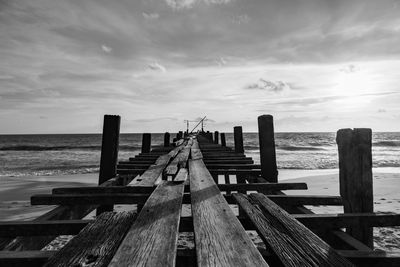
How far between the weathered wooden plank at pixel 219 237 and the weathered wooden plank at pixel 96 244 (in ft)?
1.67

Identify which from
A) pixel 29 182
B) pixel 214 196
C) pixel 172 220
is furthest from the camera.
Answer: pixel 29 182

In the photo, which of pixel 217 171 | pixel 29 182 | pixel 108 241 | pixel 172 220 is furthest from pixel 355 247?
pixel 29 182

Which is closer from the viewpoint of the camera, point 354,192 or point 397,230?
point 354,192

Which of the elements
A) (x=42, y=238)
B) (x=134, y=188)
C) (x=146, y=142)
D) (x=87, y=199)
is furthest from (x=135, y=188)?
(x=146, y=142)

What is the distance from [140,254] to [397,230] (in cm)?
805

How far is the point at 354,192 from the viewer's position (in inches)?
109

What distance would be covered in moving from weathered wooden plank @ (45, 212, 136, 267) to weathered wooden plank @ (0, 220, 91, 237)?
219mm

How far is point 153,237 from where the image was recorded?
1678 mm

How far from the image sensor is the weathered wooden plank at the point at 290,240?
4.76ft

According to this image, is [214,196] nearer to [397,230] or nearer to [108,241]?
[108,241]

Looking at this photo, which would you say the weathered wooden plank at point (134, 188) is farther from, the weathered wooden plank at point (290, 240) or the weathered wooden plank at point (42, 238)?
the weathered wooden plank at point (290, 240)

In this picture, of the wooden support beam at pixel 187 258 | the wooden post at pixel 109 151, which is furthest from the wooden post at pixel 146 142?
the wooden support beam at pixel 187 258

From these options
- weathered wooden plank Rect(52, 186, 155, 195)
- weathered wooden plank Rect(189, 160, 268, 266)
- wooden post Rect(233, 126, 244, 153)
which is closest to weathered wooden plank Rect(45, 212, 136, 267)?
weathered wooden plank Rect(189, 160, 268, 266)

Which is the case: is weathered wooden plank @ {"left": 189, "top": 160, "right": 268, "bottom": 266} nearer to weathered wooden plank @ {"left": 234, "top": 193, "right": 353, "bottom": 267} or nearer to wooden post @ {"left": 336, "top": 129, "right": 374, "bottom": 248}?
weathered wooden plank @ {"left": 234, "top": 193, "right": 353, "bottom": 267}
